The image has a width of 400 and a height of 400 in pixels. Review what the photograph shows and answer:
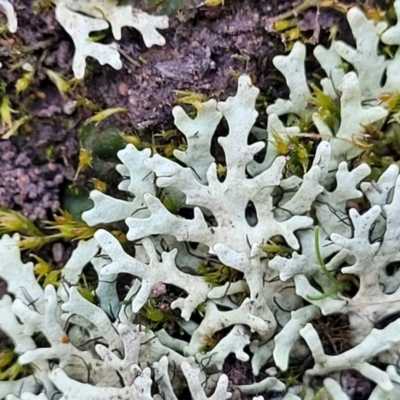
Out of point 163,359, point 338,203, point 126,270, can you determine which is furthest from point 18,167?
A: point 338,203

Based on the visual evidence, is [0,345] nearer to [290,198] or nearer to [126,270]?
[126,270]

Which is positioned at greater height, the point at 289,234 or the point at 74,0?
the point at 74,0

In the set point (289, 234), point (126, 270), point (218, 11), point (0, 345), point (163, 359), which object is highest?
point (218, 11)

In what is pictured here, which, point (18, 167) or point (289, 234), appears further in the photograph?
point (18, 167)

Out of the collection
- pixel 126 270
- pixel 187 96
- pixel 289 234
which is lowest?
pixel 126 270

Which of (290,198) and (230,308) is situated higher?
(290,198)

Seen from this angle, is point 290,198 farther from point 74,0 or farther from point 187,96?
point 74,0

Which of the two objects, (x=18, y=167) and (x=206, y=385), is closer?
(x=206, y=385)

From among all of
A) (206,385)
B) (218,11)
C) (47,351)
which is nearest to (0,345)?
(47,351)
